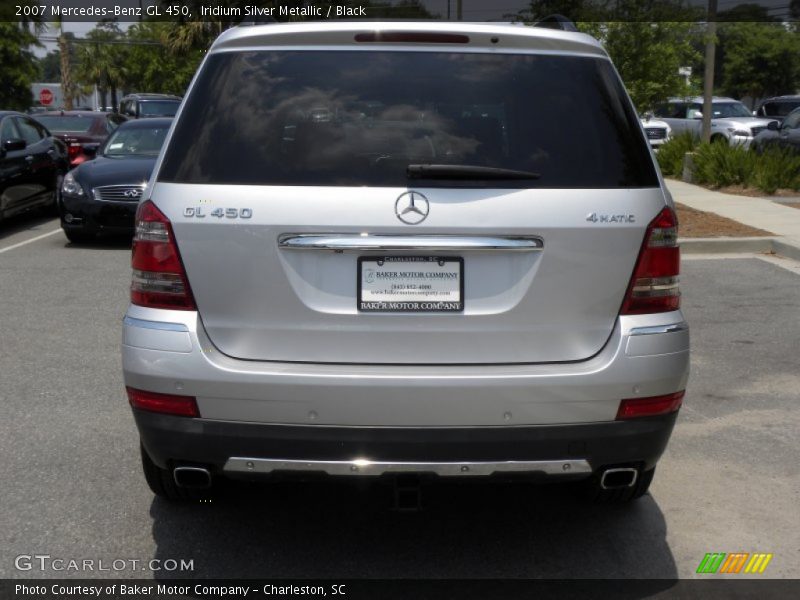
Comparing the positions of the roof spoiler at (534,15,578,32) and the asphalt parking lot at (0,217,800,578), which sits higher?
the roof spoiler at (534,15,578,32)

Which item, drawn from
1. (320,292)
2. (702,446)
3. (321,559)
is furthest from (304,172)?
(702,446)

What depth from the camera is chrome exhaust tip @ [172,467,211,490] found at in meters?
3.61

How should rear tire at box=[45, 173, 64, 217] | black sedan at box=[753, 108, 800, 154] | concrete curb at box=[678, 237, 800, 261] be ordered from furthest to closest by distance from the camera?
black sedan at box=[753, 108, 800, 154] → rear tire at box=[45, 173, 64, 217] → concrete curb at box=[678, 237, 800, 261]

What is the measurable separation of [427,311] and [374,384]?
30cm

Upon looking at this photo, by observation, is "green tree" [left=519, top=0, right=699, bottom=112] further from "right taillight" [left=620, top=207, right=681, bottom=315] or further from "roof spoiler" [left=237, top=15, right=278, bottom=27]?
"right taillight" [left=620, top=207, right=681, bottom=315]

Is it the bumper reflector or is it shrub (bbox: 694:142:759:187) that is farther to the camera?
shrub (bbox: 694:142:759:187)

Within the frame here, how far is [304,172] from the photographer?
347 centimetres

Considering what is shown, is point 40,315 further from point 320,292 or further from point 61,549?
point 320,292

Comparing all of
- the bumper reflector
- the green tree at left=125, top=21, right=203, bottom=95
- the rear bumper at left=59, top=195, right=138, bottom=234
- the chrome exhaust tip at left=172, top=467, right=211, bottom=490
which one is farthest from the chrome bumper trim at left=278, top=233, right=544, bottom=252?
the green tree at left=125, top=21, right=203, bottom=95

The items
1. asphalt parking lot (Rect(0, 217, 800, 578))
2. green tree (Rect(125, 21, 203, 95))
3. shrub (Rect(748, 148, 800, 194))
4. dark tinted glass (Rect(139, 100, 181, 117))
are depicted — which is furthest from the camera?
green tree (Rect(125, 21, 203, 95))

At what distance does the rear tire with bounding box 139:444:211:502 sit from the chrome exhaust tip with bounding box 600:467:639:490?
1677mm

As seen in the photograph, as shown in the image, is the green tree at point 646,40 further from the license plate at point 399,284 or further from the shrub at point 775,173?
the license plate at point 399,284

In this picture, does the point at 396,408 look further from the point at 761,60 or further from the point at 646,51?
the point at 761,60

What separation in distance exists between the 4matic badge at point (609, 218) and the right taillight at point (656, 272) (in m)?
0.09
